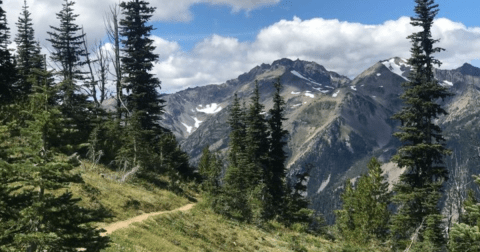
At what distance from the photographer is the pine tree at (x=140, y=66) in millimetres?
42000

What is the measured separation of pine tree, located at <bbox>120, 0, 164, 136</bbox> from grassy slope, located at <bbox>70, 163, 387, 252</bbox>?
12685mm

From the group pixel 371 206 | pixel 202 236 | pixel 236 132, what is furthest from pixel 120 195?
pixel 371 206

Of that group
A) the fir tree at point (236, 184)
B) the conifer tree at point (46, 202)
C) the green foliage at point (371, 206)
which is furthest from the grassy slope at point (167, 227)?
the green foliage at point (371, 206)

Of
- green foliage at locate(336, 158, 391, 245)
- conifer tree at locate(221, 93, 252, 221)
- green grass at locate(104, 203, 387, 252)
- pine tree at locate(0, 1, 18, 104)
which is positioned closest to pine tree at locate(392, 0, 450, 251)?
green grass at locate(104, 203, 387, 252)

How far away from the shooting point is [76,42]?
46312 millimetres

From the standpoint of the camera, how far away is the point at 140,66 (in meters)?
42.9

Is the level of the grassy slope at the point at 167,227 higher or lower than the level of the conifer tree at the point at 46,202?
lower

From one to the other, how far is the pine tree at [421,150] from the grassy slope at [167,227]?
239 inches

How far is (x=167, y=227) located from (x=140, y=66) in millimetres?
26257

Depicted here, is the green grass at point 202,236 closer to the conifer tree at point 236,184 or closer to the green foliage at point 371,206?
the conifer tree at point 236,184

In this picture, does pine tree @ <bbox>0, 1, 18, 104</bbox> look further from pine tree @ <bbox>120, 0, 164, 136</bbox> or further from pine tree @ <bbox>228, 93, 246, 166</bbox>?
pine tree @ <bbox>228, 93, 246, 166</bbox>

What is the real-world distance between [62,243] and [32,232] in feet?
3.30

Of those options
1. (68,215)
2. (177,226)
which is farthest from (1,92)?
(68,215)

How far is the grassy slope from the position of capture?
18.3 m
